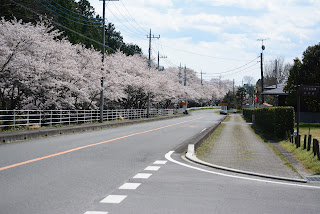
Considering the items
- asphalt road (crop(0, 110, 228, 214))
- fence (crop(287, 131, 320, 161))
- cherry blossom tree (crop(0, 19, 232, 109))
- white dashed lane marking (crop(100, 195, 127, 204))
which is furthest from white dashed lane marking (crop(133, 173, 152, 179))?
cherry blossom tree (crop(0, 19, 232, 109))

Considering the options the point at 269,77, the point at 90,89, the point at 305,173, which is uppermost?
the point at 269,77

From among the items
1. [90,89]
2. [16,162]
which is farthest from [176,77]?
[16,162]

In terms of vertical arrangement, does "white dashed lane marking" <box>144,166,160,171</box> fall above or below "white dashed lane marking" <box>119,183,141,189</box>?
below

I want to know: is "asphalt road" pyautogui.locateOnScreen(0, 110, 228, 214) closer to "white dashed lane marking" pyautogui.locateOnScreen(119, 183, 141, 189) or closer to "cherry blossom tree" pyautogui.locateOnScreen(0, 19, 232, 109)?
"white dashed lane marking" pyautogui.locateOnScreen(119, 183, 141, 189)

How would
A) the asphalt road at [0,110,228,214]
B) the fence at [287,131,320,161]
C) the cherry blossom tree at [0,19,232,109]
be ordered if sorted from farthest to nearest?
the cherry blossom tree at [0,19,232,109] → the fence at [287,131,320,161] → the asphalt road at [0,110,228,214]

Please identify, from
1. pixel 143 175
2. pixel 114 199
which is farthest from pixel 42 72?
pixel 114 199

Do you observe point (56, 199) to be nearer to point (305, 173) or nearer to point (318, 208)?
point (318, 208)

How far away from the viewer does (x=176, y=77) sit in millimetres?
123062

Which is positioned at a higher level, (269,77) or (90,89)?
(269,77)

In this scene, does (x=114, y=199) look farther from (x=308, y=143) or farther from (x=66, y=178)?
(x=308, y=143)

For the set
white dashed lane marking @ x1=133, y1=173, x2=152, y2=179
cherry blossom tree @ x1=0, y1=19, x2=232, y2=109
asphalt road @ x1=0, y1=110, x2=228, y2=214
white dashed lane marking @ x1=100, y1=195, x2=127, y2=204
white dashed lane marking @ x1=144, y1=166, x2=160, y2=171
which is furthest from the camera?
cherry blossom tree @ x1=0, y1=19, x2=232, y2=109

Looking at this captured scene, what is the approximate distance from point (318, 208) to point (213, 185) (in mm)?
2159

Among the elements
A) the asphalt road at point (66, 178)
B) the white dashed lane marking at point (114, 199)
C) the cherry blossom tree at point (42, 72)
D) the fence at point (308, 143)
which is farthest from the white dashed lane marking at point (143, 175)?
the cherry blossom tree at point (42, 72)

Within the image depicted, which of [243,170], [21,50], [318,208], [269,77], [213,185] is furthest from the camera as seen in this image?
[269,77]
